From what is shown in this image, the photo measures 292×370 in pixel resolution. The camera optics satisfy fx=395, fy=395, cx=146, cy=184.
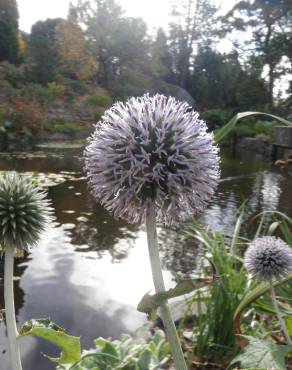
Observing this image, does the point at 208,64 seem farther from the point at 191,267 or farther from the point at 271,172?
the point at 191,267

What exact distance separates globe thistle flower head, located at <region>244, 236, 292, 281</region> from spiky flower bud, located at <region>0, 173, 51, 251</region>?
1139 millimetres

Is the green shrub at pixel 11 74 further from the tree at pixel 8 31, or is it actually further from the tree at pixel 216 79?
the tree at pixel 216 79

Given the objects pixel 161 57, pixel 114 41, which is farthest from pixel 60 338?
pixel 161 57

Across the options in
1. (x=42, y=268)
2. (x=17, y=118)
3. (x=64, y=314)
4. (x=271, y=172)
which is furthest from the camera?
(x=17, y=118)

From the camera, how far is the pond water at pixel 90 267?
3.82 metres

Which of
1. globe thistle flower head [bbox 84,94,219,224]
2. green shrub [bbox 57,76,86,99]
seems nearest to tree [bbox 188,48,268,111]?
green shrub [bbox 57,76,86,99]

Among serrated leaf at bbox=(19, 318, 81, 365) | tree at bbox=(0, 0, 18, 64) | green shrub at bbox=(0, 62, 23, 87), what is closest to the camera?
serrated leaf at bbox=(19, 318, 81, 365)

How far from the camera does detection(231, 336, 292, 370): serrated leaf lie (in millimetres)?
1554

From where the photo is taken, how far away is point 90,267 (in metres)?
5.06

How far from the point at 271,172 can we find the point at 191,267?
9797 millimetres

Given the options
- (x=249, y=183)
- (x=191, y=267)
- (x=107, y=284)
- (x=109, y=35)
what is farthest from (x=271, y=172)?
(x=109, y=35)

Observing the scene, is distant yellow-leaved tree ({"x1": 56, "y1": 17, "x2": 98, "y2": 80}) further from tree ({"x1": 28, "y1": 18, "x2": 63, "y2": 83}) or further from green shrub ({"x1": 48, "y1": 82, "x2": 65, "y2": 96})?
green shrub ({"x1": 48, "y1": 82, "x2": 65, "y2": 96})

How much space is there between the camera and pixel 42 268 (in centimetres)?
496

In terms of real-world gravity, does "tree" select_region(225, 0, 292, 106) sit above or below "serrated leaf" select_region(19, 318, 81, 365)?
above
